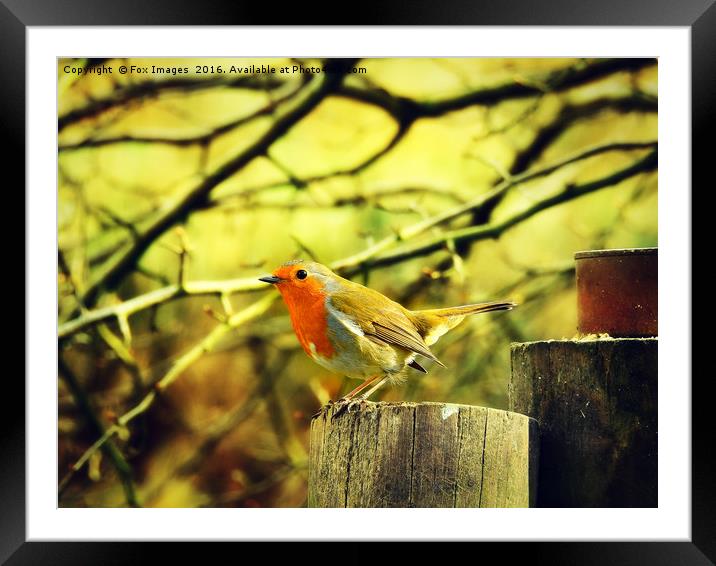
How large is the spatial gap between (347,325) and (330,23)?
4.67 feet

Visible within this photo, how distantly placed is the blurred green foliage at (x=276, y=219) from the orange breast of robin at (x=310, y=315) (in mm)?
484

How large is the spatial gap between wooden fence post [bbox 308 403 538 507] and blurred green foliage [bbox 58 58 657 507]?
165 cm

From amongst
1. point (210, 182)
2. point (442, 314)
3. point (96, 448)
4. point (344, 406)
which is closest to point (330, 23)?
point (210, 182)

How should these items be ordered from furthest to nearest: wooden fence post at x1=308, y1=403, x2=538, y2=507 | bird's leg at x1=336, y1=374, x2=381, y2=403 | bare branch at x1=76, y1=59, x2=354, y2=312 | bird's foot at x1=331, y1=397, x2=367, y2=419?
1. bare branch at x1=76, y1=59, x2=354, y2=312
2. bird's leg at x1=336, y1=374, x2=381, y2=403
3. bird's foot at x1=331, y1=397, x2=367, y2=419
4. wooden fence post at x1=308, y1=403, x2=538, y2=507

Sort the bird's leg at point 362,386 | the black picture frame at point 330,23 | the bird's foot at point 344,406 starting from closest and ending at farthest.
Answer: the bird's foot at point 344,406 < the black picture frame at point 330,23 < the bird's leg at point 362,386

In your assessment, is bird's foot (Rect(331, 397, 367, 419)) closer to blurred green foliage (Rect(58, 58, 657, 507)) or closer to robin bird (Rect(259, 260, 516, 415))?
robin bird (Rect(259, 260, 516, 415))

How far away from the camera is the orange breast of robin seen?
3.65m

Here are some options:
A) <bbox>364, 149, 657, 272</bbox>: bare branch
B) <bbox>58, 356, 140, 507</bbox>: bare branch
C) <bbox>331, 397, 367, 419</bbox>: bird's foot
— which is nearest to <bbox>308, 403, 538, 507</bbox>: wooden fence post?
<bbox>331, 397, 367, 419</bbox>: bird's foot

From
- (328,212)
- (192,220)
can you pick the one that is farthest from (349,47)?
(192,220)

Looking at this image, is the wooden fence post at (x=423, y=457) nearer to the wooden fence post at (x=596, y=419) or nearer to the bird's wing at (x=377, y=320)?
the wooden fence post at (x=596, y=419)

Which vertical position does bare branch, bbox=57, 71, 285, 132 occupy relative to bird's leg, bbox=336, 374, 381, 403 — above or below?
above

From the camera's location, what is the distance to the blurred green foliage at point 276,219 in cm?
417

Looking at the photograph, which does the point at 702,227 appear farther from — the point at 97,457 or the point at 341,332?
the point at 97,457

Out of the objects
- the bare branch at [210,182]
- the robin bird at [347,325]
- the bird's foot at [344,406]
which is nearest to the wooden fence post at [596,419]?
the bird's foot at [344,406]
